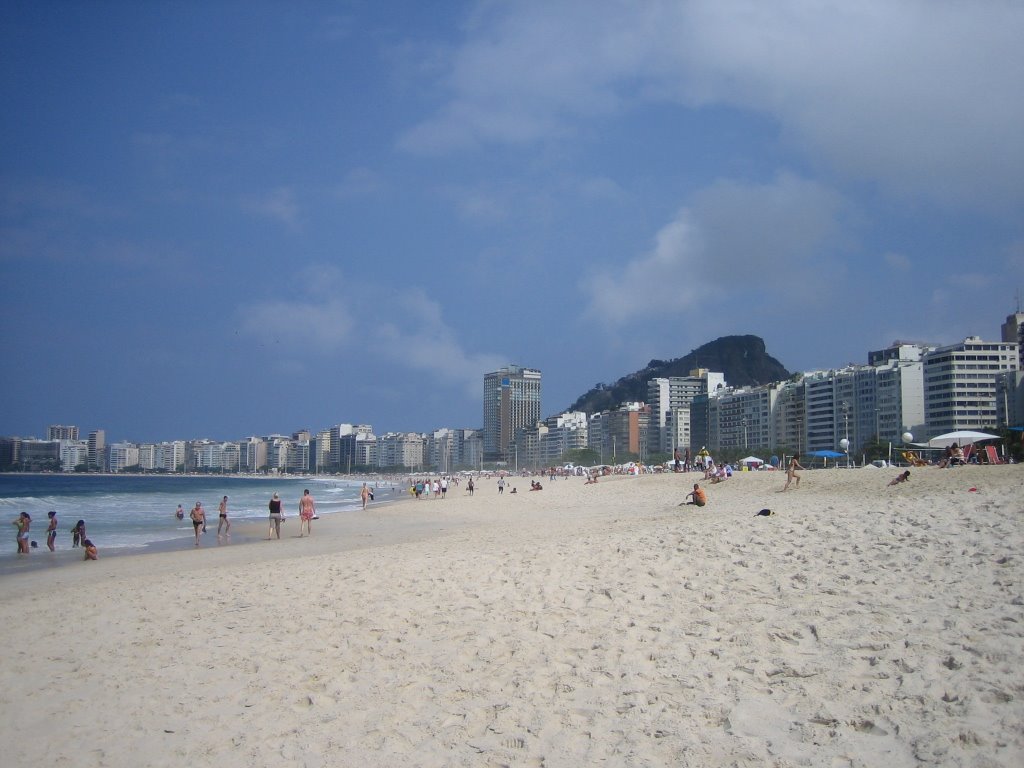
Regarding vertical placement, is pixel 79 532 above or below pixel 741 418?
below

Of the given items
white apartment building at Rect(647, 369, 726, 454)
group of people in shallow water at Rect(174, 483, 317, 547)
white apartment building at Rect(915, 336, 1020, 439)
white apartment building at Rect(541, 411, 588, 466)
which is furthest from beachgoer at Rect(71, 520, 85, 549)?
white apartment building at Rect(541, 411, 588, 466)

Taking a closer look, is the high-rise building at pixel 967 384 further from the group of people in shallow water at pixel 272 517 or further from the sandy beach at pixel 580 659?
the sandy beach at pixel 580 659

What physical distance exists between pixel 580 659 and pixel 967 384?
89084 mm

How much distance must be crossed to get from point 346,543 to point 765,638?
43.8ft

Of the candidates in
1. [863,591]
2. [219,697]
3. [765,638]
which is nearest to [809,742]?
[765,638]

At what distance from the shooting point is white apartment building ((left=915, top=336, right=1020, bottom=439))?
78.7 m

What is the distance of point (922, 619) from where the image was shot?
17.4ft

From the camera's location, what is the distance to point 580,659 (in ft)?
17.7

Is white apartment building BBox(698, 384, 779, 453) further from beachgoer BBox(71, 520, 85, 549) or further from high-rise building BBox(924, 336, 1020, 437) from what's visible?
beachgoer BBox(71, 520, 85, 549)

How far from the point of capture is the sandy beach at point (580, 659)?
167 inches

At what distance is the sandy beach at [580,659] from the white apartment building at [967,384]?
Answer: 81.4 meters

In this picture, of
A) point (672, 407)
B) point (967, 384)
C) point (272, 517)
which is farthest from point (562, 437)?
point (272, 517)

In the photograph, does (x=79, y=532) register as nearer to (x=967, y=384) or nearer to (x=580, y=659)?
(x=580, y=659)

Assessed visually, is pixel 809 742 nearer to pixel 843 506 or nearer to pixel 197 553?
pixel 843 506
